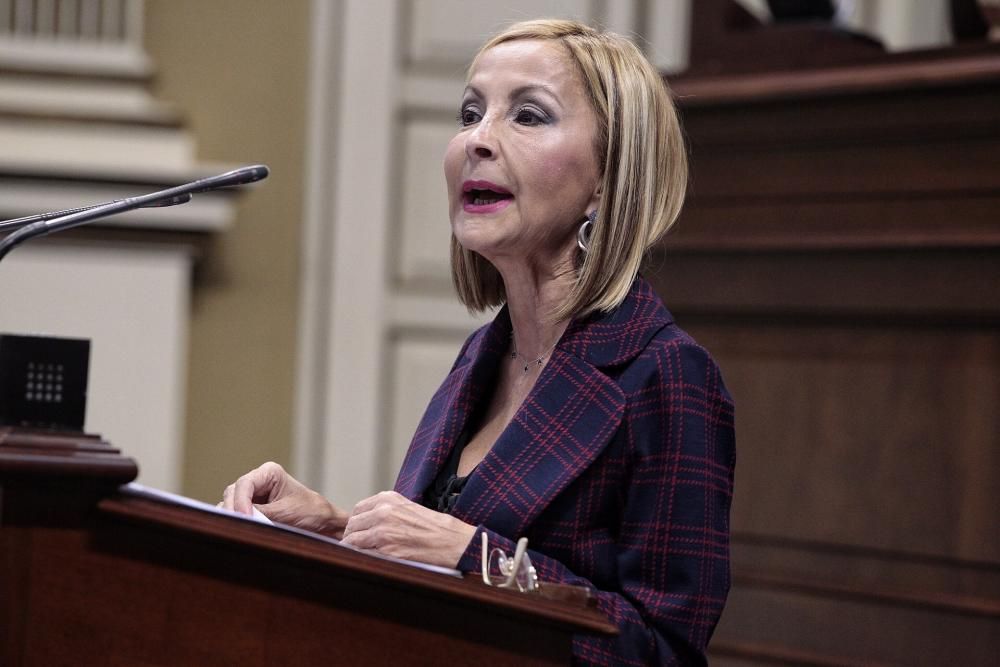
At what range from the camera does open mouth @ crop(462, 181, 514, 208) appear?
4.82 feet

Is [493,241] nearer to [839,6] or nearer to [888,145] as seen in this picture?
[888,145]

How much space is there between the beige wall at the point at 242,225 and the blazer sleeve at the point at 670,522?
7.13 feet

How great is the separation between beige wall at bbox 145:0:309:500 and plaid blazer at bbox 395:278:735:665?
209cm

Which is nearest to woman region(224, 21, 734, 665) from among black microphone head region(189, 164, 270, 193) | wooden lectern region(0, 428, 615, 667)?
wooden lectern region(0, 428, 615, 667)

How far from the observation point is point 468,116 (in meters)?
1.57

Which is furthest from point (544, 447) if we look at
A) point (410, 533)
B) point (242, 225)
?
point (242, 225)

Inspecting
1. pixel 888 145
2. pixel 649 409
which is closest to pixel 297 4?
pixel 888 145

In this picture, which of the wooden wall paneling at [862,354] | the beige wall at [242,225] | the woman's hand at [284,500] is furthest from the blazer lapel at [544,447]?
the beige wall at [242,225]

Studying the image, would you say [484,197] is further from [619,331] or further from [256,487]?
[256,487]

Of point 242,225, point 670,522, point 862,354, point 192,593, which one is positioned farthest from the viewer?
point 242,225

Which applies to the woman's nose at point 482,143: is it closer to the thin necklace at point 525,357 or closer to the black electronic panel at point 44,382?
the thin necklace at point 525,357

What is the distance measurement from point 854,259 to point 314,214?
→ 1.57m

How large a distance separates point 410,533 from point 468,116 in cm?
56

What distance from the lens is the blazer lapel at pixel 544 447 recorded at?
4.33 ft
